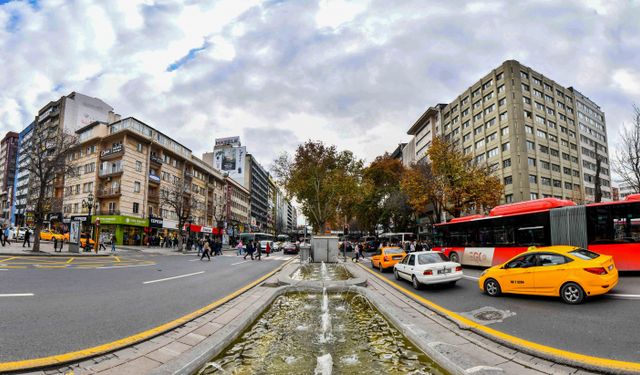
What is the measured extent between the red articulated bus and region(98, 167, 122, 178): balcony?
141ft

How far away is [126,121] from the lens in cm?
4650

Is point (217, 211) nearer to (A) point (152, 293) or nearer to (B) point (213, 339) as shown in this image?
(A) point (152, 293)

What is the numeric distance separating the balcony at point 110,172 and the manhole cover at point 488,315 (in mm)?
47772

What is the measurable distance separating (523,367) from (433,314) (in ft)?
11.1

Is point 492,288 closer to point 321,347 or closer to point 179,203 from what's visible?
point 321,347

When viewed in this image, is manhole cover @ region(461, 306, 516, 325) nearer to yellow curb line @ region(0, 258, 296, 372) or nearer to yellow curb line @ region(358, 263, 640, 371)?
yellow curb line @ region(358, 263, 640, 371)

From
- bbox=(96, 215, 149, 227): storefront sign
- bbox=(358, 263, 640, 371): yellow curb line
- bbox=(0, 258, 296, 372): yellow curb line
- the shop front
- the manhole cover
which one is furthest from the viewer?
the shop front

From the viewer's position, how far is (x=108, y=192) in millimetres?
45094

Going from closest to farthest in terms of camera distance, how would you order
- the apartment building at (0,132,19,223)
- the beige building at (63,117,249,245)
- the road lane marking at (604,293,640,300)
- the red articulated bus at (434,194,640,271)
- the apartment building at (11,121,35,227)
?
the road lane marking at (604,293,640,300) < the red articulated bus at (434,194,640,271) < the beige building at (63,117,249,245) < the apartment building at (11,121,35,227) < the apartment building at (0,132,19,223)

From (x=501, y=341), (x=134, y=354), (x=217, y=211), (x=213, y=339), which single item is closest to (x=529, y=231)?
(x=501, y=341)

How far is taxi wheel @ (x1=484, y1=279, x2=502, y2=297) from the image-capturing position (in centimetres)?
971

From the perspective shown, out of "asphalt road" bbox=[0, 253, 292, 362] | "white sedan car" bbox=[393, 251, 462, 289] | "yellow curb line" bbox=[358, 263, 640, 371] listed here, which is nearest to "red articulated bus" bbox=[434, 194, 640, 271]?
"white sedan car" bbox=[393, 251, 462, 289]

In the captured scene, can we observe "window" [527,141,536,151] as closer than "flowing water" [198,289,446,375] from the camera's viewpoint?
No

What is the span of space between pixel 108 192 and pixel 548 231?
4988 centimetres
